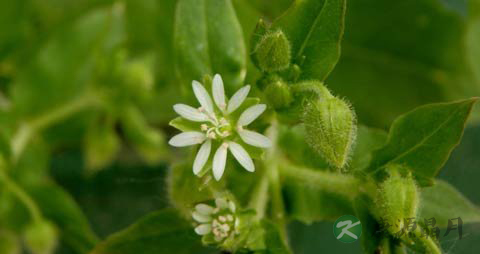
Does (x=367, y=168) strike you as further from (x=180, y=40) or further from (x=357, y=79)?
(x=357, y=79)

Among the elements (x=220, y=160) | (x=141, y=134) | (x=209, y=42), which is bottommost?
(x=220, y=160)

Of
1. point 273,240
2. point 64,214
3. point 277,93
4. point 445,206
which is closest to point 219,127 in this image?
point 277,93

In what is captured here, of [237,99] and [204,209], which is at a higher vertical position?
[237,99]

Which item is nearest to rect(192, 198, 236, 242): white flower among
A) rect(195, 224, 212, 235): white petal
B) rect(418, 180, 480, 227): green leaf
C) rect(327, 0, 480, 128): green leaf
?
rect(195, 224, 212, 235): white petal

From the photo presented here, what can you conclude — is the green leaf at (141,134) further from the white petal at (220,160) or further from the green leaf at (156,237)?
the white petal at (220,160)

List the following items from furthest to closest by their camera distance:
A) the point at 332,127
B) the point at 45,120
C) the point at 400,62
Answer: the point at 400,62 → the point at 45,120 → the point at 332,127

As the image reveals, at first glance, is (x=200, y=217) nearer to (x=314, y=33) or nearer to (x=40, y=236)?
(x=314, y=33)

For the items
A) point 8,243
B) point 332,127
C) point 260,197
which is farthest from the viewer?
point 8,243

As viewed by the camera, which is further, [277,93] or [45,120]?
[45,120]

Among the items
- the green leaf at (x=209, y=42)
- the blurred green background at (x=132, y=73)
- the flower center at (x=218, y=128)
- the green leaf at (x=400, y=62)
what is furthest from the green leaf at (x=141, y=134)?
the flower center at (x=218, y=128)
